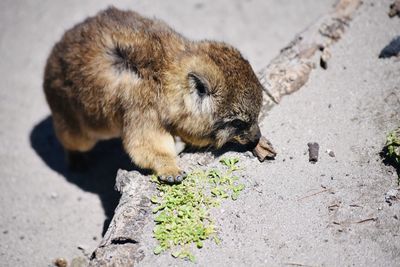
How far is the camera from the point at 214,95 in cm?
480

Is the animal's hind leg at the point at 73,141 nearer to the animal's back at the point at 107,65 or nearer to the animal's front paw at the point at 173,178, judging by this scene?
the animal's back at the point at 107,65

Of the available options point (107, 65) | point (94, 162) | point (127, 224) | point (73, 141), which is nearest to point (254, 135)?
point (127, 224)

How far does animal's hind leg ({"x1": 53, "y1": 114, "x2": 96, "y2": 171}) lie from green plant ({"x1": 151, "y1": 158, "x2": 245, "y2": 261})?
1.85 metres

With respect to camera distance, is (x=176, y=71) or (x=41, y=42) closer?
(x=176, y=71)

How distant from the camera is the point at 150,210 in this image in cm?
481

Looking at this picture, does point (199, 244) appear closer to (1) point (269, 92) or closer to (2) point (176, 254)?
(2) point (176, 254)

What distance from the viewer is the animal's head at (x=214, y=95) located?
4738mm

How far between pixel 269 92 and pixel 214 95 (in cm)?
128

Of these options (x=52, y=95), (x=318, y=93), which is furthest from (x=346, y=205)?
(x=52, y=95)

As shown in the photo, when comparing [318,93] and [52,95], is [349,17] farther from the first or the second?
[52,95]

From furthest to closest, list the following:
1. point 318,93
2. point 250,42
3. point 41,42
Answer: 1. point 41,42
2. point 250,42
3. point 318,93

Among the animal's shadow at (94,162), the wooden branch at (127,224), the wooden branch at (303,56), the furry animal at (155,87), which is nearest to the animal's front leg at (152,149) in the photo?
the furry animal at (155,87)

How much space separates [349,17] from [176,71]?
3.30 metres

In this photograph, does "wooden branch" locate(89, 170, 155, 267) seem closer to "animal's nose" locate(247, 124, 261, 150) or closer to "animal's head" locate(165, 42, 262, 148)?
"animal's head" locate(165, 42, 262, 148)
